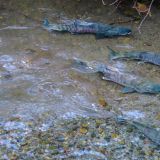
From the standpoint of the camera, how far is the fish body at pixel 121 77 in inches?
221

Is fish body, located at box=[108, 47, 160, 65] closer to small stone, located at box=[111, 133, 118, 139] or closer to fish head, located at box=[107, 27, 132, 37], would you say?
fish head, located at box=[107, 27, 132, 37]

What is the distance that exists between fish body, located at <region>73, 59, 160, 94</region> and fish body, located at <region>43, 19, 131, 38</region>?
0.77 metres

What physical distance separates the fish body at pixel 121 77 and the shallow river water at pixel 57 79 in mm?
74

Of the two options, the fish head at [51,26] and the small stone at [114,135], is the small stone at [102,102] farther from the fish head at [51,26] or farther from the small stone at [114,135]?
the fish head at [51,26]

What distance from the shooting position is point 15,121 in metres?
5.04

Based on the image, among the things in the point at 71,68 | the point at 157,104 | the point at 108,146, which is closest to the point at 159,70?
the point at 157,104

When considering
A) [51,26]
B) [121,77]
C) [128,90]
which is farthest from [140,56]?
[51,26]

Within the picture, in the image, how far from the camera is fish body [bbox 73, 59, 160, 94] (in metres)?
5.61

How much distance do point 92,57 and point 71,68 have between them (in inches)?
17.1

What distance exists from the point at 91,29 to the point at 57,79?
1319mm

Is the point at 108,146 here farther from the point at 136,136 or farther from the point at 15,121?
the point at 15,121

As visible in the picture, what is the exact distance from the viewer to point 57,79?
5812 mm

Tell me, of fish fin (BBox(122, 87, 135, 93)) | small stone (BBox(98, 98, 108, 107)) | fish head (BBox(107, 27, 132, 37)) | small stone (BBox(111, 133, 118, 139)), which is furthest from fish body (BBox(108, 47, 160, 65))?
small stone (BBox(111, 133, 118, 139))

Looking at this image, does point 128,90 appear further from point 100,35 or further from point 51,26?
point 51,26
